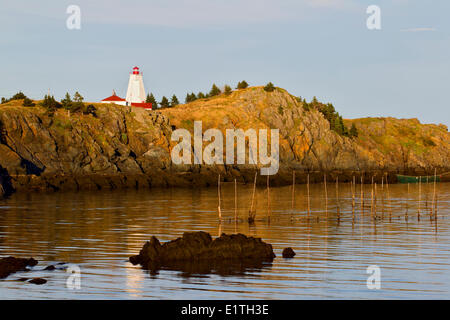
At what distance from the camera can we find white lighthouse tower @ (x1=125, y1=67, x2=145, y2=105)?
464 feet

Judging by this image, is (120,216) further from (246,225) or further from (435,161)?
(435,161)

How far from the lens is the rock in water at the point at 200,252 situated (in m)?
26.2

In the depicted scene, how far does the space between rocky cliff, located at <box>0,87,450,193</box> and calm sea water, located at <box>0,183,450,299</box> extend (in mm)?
25632

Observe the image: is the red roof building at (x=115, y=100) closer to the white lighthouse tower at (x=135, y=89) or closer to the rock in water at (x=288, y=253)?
the white lighthouse tower at (x=135, y=89)

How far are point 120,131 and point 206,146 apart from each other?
17.7 m

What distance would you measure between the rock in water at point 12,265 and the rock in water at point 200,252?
4124 mm

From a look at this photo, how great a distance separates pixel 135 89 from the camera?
14250 centimetres

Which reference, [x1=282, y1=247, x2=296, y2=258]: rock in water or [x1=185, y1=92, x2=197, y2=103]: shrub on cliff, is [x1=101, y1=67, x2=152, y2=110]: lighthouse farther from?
[x1=282, y1=247, x2=296, y2=258]: rock in water

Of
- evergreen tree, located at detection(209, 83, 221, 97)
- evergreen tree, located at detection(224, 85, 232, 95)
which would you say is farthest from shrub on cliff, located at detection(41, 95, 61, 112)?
evergreen tree, located at detection(209, 83, 221, 97)

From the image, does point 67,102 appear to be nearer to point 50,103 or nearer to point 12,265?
point 50,103

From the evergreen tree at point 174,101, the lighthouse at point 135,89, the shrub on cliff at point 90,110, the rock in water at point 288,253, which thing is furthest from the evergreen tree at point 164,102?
the rock in water at point 288,253

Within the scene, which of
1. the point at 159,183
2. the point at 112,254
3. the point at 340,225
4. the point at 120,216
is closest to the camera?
the point at 112,254
